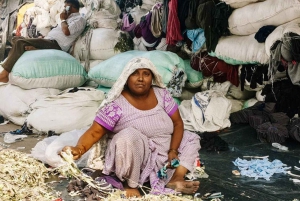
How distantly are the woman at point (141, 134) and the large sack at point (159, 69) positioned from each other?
4.74 feet

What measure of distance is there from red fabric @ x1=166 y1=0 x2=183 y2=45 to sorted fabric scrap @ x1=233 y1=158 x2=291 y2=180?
1.91m

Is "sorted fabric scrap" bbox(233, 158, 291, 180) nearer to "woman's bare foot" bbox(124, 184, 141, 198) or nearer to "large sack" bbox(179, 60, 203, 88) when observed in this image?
"woman's bare foot" bbox(124, 184, 141, 198)

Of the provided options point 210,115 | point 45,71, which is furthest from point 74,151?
point 45,71

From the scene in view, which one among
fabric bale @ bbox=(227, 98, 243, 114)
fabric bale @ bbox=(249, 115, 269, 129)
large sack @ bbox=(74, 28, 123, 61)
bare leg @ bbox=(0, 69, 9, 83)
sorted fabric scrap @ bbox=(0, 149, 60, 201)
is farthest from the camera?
large sack @ bbox=(74, 28, 123, 61)

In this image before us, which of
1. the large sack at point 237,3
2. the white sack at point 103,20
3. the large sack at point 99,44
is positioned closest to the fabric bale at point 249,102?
the large sack at point 237,3

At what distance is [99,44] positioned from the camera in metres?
5.15

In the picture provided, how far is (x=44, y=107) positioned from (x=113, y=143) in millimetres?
1867

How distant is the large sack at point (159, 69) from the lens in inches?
164

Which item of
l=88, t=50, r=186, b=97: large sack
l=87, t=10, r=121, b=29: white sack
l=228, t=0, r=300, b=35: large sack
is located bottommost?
l=88, t=50, r=186, b=97: large sack

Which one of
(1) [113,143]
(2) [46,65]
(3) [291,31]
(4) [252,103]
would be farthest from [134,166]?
(2) [46,65]

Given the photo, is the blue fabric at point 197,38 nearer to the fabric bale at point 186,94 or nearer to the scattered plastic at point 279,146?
the fabric bale at point 186,94

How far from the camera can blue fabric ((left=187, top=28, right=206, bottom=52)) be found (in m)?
4.34

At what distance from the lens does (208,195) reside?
8.05 feet

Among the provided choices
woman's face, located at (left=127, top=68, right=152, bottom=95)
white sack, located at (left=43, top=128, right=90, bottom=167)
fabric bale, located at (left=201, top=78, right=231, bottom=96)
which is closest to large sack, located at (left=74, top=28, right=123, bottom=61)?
fabric bale, located at (left=201, top=78, right=231, bottom=96)
